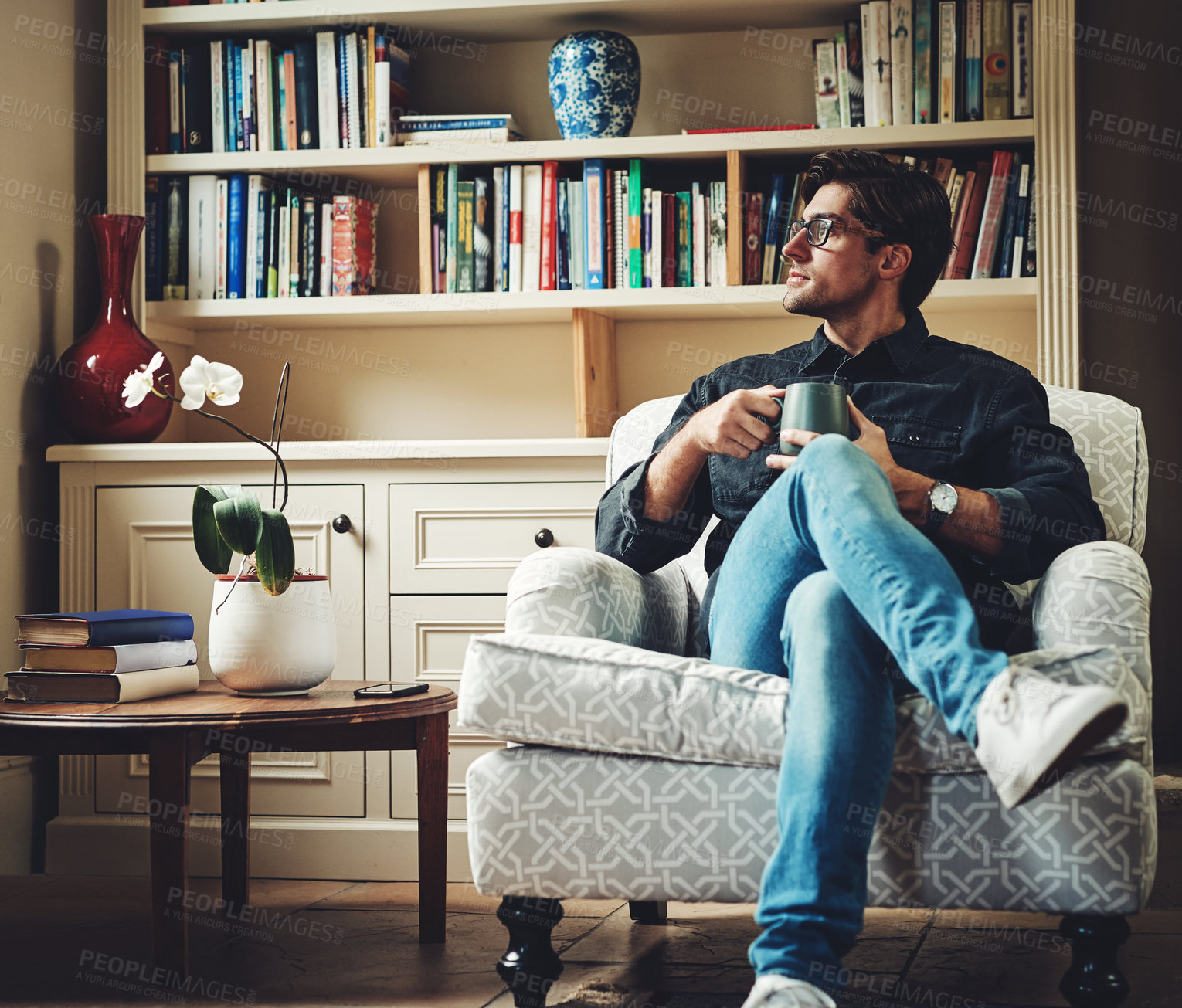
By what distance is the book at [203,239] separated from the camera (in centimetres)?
249

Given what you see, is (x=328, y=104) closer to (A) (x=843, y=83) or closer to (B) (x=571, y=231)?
(B) (x=571, y=231)

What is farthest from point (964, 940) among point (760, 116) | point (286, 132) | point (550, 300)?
point (286, 132)

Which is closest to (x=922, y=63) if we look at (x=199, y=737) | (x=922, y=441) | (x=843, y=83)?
(x=843, y=83)

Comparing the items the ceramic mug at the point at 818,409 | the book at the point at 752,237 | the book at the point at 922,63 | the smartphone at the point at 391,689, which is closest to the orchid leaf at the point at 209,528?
the smartphone at the point at 391,689

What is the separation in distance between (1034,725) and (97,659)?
3.90 feet

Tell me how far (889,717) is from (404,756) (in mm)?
1180

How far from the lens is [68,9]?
249 cm

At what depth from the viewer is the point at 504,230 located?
242 cm

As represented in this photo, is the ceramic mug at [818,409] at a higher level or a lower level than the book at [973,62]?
lower

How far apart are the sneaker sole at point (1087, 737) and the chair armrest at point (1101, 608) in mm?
225

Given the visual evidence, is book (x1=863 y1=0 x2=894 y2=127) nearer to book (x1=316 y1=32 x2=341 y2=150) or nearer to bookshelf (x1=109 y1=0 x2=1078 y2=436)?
bookshelf (x1=109 y1=0 x2=1078 y2=436)

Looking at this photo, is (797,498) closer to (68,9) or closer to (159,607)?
(159,607)

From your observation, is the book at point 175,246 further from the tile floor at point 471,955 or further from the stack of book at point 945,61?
the stack of book at point 945,61

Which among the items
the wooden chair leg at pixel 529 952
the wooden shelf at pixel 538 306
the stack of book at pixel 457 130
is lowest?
the wooden chair leg at pixel 529 952
